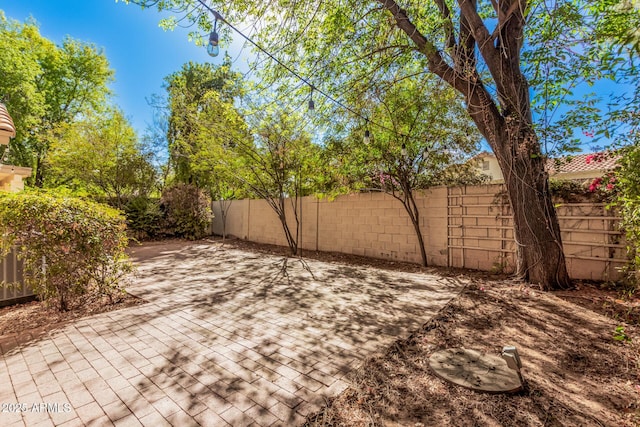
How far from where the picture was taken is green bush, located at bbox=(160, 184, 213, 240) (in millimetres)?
12547

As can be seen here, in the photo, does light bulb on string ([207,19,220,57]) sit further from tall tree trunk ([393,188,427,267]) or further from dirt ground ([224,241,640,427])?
tall tree trunk ([393,188,427,267])

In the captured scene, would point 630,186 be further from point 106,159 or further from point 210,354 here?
point 106,159

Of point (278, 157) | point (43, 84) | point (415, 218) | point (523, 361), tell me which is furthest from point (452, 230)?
point (43, 84)

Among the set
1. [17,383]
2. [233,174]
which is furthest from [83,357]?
[233,174]

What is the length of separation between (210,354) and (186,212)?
11.3 metres

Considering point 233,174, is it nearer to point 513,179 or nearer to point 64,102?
point 513,179

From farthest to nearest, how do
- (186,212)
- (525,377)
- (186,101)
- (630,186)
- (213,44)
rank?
(186,212) < (186,101) < (630,186) < (213,44) < (525,377)

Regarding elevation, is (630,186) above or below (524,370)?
above

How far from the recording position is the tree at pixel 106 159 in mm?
10898

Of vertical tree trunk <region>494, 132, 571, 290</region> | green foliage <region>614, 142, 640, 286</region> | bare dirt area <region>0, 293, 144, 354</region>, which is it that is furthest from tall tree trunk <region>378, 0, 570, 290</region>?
bare dirt area <region>0, 293, 144, 354</region>

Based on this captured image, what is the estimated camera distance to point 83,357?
249cm

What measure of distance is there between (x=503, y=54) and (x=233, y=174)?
6.81 m

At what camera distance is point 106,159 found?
11.1 m

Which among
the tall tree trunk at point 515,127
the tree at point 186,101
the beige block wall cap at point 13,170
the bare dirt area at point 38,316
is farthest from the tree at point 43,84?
the tall tree trunk at point 515,127
